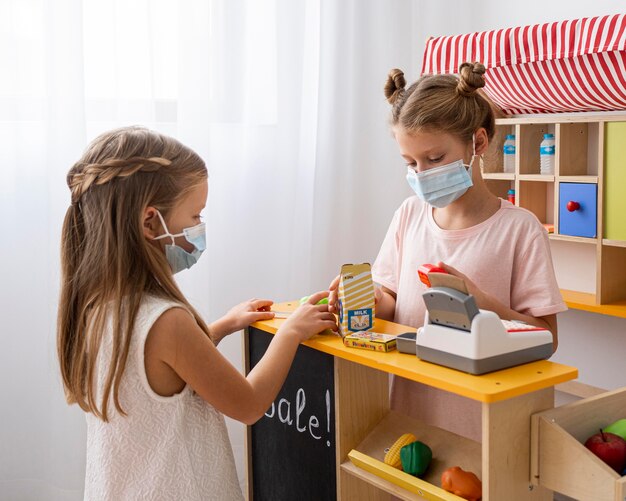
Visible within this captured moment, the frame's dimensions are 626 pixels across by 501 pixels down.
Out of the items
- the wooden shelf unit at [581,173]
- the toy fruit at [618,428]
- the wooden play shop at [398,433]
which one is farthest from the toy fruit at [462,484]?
the wooden shelf unit at [581,173]

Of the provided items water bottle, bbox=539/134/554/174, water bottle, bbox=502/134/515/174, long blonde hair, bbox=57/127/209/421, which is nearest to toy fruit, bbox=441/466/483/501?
long blonde hair, bbox=57/127/209/421

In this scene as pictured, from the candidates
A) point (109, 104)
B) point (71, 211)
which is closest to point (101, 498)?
point (71, 211)

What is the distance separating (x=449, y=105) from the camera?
5.25 feet

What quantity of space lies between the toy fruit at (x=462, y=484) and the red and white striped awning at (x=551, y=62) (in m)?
1.36

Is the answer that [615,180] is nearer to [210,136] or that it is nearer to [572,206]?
[572,206]

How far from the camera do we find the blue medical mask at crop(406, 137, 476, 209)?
161 cm

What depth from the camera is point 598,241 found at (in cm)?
243

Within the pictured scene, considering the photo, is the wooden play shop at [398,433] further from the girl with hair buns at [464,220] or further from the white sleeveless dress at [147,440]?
the white sleeveless dress at [147,440]

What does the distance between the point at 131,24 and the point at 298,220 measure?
0.90 m

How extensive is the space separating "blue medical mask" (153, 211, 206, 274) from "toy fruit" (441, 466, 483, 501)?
0.60 meters

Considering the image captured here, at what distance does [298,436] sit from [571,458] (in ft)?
2.13

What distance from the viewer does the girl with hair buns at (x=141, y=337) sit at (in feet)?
4.49

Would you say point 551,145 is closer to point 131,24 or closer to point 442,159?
point 442,159

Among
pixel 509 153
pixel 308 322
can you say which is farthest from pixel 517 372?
pixel 509 153
